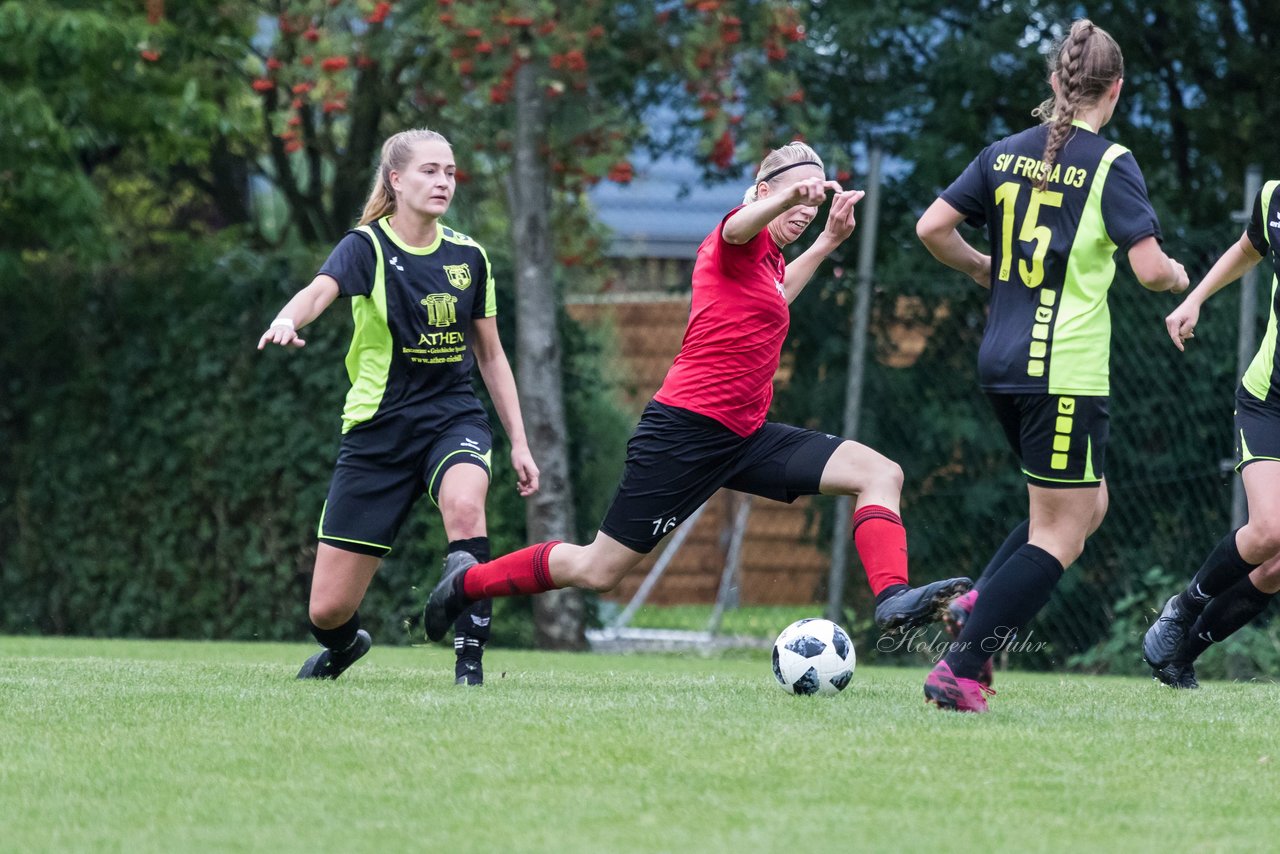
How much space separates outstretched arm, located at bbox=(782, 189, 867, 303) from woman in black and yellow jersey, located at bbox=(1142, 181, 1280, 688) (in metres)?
1.23

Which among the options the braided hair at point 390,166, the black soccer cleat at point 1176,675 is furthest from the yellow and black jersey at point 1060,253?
the braided hair at point 390,166

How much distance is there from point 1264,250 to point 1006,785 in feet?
10.3

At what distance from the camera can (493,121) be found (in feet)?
37.7

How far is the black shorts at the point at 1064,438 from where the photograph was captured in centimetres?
497

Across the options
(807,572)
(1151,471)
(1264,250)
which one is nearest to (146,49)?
(807,572)

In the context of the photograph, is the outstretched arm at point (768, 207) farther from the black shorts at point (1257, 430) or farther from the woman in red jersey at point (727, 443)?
the black shorts at point (1257, 430)

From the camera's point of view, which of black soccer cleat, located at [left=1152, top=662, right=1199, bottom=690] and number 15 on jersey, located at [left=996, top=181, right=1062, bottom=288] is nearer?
number 15 on jersey, located at [left=996, top=181, right=1062, bottom=288]

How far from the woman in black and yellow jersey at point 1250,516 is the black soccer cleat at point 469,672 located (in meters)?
2.59

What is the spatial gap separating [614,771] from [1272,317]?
136 inches

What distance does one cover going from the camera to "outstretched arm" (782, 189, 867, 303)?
5559 millimetres

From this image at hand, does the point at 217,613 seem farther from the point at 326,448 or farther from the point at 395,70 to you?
the point at 395,70

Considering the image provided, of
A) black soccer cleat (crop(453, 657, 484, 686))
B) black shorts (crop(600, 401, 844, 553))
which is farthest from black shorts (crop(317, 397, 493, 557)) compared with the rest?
black shorts (crop(600, 401, 844, 553))

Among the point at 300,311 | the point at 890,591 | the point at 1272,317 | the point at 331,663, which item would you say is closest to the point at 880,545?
the point at 890,591

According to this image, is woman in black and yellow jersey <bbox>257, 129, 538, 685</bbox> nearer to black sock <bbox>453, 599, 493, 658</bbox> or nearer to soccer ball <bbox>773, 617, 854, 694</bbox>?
black sock <bbox>453, 599, 493, 658</bbox>
